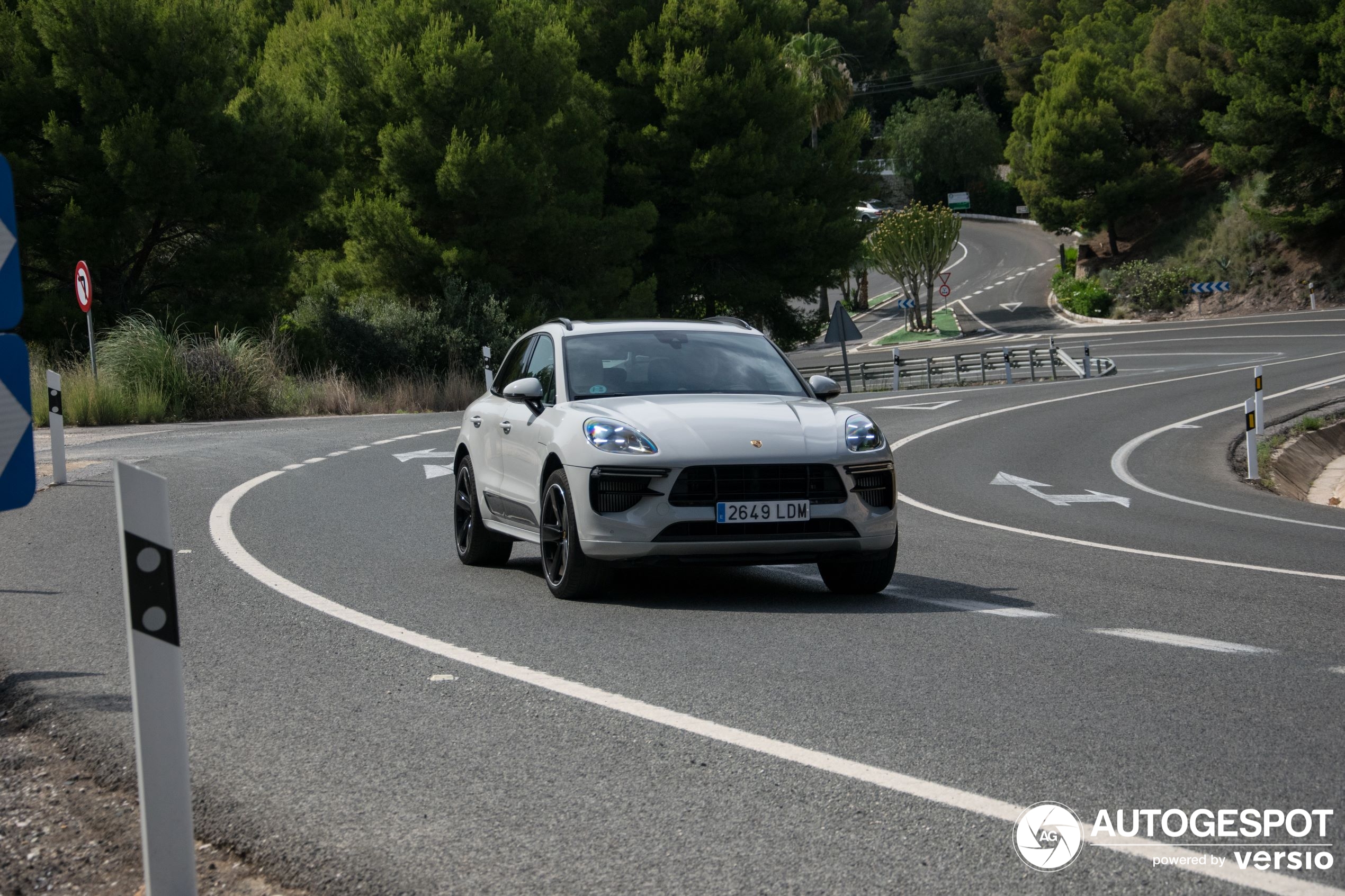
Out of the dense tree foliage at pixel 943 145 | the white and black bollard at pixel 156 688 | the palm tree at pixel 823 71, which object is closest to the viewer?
the white and black bollard at pixel 156 688

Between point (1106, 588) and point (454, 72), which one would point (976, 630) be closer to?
point (1106, 588)

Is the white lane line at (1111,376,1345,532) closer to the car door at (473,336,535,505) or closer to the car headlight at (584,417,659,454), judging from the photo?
the car door at (473,336,535,505)

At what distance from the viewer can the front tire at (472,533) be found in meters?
9.91

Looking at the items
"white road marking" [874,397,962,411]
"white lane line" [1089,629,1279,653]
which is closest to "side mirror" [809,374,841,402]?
"white lane line" [1089,629,1279,653]

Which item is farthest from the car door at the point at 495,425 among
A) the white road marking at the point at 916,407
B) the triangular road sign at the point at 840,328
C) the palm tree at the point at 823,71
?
the palm tree at the point at 823,71

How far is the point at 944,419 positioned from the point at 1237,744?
22343mm

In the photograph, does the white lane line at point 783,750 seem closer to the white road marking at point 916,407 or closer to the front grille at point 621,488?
the front grille at point 621,488

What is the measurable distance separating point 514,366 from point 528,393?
147cm

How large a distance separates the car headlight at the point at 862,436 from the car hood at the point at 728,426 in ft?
0.24

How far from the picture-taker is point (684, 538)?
26.0 ft

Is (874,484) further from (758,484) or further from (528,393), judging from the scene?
(528,393)

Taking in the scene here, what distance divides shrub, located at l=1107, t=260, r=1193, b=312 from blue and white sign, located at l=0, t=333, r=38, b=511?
226 ft

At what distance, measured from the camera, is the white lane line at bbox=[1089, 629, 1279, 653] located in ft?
22.2

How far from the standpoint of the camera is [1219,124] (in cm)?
6391
